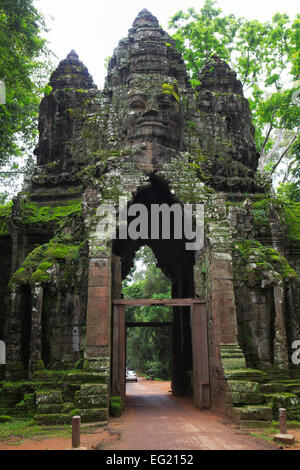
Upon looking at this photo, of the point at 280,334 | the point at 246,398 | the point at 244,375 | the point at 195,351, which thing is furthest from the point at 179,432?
the point at 280,334

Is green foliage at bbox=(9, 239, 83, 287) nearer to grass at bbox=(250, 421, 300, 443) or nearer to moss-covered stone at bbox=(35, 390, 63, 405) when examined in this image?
moss-covered stone at bbox=(35, 390, 63, 405)

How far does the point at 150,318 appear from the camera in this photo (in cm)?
2952

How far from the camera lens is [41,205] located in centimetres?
1680

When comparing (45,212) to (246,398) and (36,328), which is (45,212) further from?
(246,398)

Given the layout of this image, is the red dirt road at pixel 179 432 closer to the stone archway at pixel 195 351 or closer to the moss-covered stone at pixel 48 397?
the stone archway at pixel 195 351

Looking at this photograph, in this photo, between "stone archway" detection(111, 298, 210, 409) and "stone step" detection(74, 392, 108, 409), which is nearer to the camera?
"stone step" detection(74, 392, 108, 409)

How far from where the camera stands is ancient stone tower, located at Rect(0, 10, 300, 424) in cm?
998

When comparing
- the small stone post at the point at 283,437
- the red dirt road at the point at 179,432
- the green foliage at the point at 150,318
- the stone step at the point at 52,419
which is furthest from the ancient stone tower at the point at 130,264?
the green foliage at the point at 150,318

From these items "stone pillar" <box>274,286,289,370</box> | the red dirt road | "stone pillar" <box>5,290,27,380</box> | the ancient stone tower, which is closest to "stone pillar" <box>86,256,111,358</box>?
the ancient stone tower

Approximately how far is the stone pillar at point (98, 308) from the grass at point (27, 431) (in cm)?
193

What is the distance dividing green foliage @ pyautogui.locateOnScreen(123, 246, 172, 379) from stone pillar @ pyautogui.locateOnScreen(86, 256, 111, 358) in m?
18.9

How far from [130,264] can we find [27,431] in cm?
1002

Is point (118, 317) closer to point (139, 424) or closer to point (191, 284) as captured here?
point (139, 424)

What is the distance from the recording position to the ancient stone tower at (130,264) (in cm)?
998
